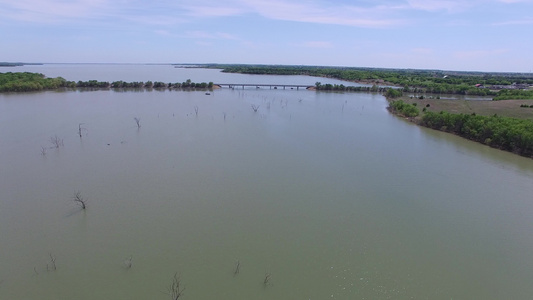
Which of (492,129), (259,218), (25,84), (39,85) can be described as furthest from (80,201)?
(39,85)

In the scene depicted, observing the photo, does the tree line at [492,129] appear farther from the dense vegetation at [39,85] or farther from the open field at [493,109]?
the dense vegetation at [39,85]

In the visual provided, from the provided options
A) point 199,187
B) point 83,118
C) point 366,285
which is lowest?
point 366,285

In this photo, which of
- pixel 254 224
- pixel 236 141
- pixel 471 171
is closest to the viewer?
pixel 254 224

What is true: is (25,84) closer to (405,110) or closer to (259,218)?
(259,218)

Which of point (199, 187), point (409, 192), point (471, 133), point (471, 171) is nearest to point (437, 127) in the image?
point (471, 133)

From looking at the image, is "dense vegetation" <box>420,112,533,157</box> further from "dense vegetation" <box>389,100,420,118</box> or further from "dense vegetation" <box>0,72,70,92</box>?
"dense vegetation" <box>0,72,70,92</box>

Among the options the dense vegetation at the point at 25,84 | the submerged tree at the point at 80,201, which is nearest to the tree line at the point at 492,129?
the submerged tree at the point at 80,201

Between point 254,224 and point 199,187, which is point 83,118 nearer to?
point 199,187

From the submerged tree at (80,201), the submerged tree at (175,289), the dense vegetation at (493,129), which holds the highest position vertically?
the dense vegetation at (493,129)
